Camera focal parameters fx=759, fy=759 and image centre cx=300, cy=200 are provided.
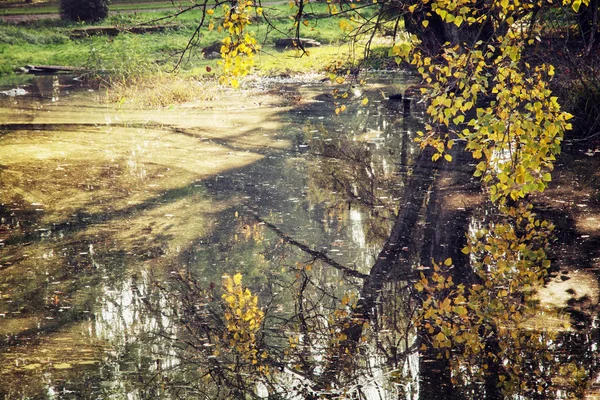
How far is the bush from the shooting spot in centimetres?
3309

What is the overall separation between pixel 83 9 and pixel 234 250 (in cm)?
2853

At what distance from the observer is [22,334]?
5.74 meters

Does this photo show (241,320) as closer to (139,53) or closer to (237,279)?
(237,279)

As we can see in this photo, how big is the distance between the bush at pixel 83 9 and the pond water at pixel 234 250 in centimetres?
2049

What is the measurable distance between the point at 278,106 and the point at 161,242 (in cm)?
910

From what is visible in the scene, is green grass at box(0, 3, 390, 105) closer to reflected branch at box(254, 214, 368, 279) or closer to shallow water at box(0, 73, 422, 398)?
shallow water at box(0, 73, 422, 398)

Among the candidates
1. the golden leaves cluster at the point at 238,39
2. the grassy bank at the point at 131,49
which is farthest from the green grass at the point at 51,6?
the golden leaves cluster at the point at 238,39

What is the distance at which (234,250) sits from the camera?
7.61 meters

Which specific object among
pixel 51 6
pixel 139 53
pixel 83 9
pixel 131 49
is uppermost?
pixel 51 6

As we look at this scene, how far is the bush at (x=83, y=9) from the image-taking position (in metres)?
33.1

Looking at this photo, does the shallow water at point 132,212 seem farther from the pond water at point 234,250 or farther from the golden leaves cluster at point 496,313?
the golden leaves cluster at point 496,313

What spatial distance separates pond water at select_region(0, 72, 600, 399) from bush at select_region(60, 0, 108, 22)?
20488 millimetres

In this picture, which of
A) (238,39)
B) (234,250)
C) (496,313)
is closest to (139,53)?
(234,250)

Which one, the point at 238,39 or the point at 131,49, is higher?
the point at 238,39
